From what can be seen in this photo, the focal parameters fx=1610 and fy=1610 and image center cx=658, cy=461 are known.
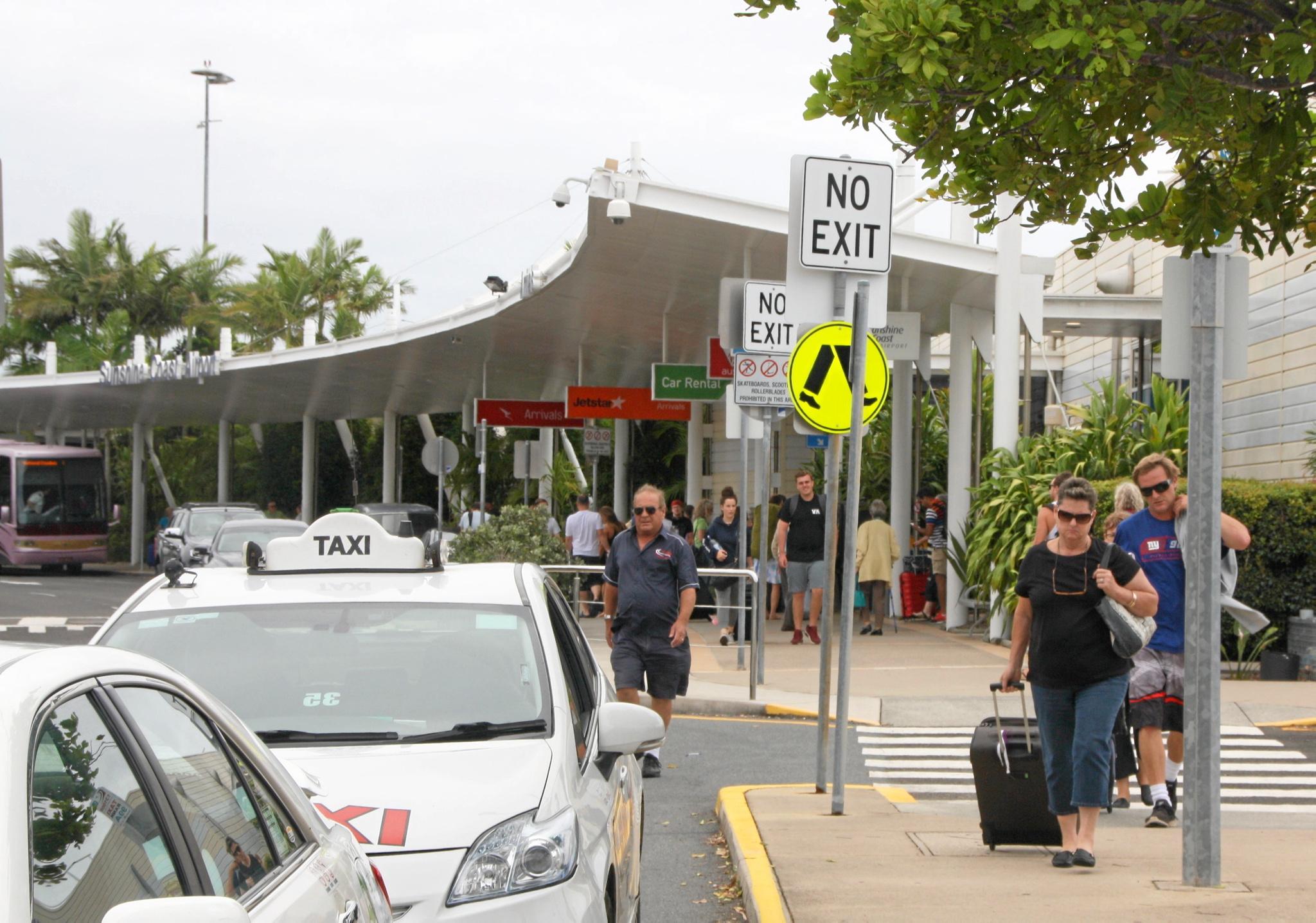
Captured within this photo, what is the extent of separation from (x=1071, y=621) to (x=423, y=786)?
3.64 meters

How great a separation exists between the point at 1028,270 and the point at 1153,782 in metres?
11.6

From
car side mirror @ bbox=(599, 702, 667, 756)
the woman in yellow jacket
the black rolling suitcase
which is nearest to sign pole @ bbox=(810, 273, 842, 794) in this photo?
the black rolling suitcase

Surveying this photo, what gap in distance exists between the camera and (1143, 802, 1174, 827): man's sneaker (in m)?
8.31

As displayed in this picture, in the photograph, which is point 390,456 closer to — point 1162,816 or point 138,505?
point 138,505

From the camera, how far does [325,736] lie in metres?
5.00

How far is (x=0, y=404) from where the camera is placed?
42406 millimetres

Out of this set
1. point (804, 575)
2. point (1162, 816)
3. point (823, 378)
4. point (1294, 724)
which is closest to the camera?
point (1162, 816)

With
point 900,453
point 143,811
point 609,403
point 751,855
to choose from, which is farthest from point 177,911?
point 609,403

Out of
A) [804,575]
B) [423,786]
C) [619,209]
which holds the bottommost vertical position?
[804,575]

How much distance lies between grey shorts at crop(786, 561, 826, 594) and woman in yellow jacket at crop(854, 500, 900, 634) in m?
0.72

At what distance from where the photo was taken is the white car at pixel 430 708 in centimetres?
425

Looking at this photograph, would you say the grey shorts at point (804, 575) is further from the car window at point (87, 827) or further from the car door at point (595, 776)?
the car window at point (87, 827)

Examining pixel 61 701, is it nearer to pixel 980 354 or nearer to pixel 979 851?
pixel 979 851

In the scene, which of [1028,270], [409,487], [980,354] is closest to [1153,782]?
[1028,270]
